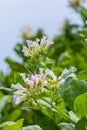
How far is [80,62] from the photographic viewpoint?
11.2 ft

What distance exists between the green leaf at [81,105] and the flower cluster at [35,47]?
0.80 feet

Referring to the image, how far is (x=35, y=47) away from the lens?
1532 mm

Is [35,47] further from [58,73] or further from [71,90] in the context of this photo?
[58,73]

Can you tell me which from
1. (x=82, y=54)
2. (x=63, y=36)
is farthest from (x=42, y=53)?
(x=63, y=36)

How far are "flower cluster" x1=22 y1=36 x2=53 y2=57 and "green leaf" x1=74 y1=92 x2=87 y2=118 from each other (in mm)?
245

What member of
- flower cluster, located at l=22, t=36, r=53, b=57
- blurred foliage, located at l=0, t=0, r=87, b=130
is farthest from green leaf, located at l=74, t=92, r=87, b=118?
flower cluster, located at l=22, t=36, r=53, b=57

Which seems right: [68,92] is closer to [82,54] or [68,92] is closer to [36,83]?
[36,83]

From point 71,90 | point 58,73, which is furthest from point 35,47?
point 58,73

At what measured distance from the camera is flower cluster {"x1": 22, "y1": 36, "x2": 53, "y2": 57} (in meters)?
1.52

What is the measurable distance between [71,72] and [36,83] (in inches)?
13.2

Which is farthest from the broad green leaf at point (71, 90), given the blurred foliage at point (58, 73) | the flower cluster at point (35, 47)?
the flower cluster at point (35, 47)

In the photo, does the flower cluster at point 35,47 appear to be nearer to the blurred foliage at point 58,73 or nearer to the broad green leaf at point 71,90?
the blurred foliage at point 58,73

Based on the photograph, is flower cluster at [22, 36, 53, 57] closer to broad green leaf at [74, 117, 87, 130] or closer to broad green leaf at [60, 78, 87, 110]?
broad green leaf at [60, 78, 87, 110]

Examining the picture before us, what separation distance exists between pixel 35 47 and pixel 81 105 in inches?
10.7
